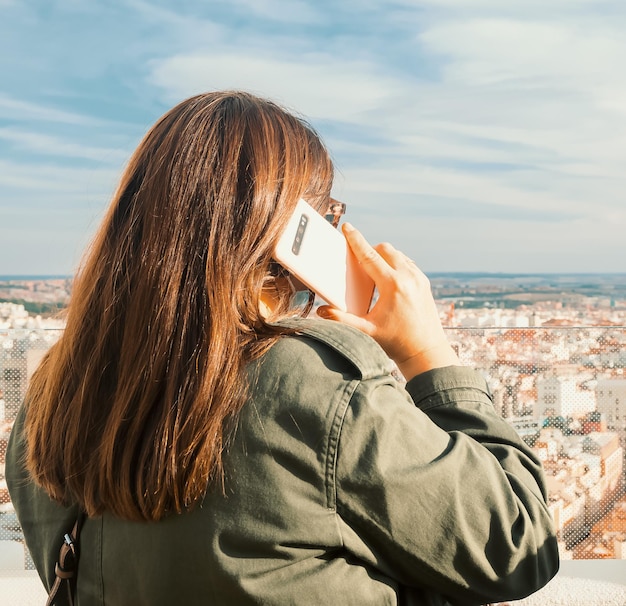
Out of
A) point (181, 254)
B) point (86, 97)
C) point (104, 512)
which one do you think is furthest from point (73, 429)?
point (86, 97)

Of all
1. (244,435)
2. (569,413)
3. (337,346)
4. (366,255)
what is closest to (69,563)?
(244,435)

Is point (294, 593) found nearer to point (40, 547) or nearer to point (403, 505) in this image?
point (403, 505)

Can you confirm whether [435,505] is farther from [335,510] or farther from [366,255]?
[366,255]

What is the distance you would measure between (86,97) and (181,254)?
2381 inches

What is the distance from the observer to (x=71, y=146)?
2357 inches

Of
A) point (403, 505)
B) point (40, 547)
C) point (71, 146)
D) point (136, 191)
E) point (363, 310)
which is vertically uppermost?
point (71, 146)

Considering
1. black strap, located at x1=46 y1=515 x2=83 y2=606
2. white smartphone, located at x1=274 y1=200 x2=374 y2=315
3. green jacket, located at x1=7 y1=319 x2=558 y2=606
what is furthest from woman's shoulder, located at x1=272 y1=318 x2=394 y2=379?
black strap, located at x1=46 y1=515 x2=83 y2=606

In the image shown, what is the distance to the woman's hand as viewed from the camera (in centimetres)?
100

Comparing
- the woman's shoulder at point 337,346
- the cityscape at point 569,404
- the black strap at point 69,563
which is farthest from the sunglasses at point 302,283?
the cityscape at point 569,404

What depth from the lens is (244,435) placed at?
31.3 inches

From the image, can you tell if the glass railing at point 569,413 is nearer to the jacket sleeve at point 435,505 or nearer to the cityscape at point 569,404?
the cityscape at point 569,404

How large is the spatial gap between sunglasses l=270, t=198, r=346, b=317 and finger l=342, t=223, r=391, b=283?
24 millimetres

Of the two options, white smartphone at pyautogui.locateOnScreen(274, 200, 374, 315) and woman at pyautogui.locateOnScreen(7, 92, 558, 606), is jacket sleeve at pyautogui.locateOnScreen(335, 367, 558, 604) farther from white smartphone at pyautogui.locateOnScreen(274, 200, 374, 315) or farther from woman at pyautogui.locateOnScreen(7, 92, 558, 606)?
white smartphone at pyautogui.locateOnScreen(274, 200, 374, 315)

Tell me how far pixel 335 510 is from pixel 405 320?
11.9 inches
